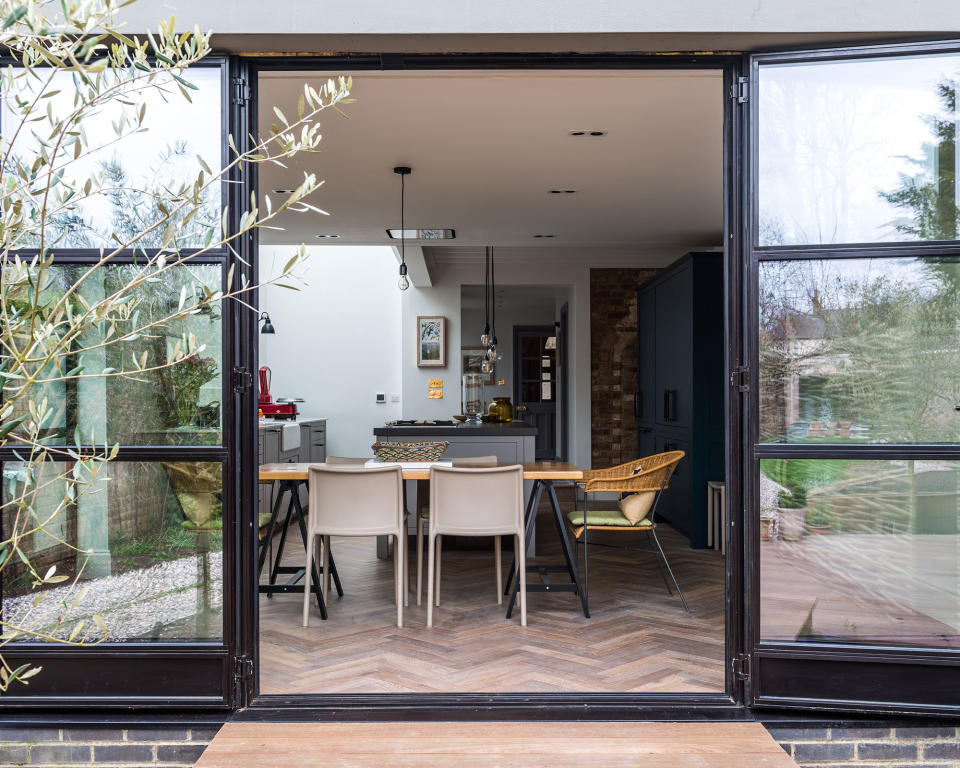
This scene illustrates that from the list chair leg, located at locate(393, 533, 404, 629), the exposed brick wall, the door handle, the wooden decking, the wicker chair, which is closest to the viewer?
the wooden decking

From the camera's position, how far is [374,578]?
486 cm

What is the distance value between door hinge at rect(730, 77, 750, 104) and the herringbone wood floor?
2.27m

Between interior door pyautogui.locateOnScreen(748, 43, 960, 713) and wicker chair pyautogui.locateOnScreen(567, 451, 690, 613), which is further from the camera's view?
wicker chair pyautogui.locateOnScreen(567, 451, 690, 613)

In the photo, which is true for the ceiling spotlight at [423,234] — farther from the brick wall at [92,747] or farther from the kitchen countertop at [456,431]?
the brick wall at [92,747]

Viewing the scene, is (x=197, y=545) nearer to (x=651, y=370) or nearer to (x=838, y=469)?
(x=838, y=469)

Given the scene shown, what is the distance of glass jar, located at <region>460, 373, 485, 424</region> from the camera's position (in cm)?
645

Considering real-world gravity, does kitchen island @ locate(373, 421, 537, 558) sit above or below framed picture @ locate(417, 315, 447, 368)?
below

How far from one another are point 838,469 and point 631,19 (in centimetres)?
177

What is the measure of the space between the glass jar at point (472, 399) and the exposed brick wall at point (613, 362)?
4.76ft

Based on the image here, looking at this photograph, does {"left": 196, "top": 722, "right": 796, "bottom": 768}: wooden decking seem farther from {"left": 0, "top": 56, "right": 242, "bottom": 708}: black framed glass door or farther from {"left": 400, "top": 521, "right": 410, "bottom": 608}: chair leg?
{"left": 400, "top": 521, "right": 410, "bottom": 608}: chair leg

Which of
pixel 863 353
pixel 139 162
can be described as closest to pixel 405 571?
pixel 139 162

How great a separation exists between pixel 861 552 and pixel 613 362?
622cm

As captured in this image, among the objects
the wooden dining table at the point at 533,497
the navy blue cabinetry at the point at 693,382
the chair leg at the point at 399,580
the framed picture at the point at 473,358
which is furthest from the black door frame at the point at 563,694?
the framed picture at the point at 473,358

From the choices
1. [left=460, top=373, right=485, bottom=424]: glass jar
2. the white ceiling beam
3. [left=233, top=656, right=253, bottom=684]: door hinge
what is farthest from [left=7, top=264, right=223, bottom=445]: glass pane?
the white ceiling beam
